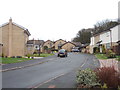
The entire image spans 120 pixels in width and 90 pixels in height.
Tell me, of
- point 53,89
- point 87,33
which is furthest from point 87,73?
point 87,33

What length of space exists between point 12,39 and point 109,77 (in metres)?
28.8

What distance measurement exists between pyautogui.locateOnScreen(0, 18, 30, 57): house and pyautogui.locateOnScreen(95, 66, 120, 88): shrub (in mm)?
27185

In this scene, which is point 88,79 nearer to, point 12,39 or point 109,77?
point 109,77

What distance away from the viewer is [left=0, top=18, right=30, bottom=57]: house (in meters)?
32.0

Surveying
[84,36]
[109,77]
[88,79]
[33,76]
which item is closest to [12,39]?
[33,76]

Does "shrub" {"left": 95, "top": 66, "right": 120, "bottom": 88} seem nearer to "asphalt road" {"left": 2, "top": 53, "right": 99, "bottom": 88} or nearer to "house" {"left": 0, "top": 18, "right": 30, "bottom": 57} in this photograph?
"asphalt road" {"left": 2, "top": 53, "right": 99, "bottom": 88}

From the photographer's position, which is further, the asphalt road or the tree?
the tree

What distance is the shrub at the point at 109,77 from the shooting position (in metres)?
6.28

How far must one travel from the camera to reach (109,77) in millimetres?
6535

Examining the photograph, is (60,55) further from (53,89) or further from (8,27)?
(53,89)

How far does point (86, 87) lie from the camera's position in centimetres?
622

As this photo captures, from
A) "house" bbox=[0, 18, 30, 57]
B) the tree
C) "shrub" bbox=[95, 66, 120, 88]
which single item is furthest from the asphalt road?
the tree

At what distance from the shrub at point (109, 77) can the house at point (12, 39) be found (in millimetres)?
27185

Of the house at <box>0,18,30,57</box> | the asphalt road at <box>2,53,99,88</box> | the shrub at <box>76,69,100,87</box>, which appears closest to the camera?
the shrub at <box>76,69,100,87</box>
